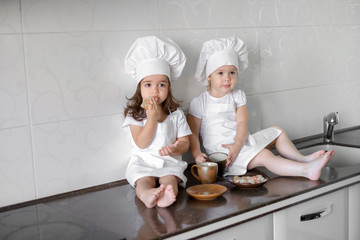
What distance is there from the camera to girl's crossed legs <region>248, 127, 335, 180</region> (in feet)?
5.12

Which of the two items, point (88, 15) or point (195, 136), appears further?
point (195, 136)

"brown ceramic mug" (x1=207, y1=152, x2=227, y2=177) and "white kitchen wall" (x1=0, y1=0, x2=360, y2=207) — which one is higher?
"white kitchen wall" (x1=0, y1=0, x2=360, y2=207)

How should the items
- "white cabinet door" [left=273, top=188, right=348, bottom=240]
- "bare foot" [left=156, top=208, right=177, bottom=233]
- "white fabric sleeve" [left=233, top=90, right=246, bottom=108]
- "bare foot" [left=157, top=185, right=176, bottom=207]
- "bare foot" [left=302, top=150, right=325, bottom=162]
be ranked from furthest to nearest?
"white fabric sleeve" [left=233, top=90, right=246, bottom=108] → "bare foot" [left=302, top=150, right=325, bottom=162] → "white cabinet door" [left=273, top=188, right=348, bottom=240] → "bare foot" [left=157, top=185, right=176, bottom=207] → "bare foot" [left=156, top=208, right=177, bottom=233]

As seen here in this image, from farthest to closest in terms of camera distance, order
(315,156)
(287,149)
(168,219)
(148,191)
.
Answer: (287,149), (315,156), (148,191), (168,219)

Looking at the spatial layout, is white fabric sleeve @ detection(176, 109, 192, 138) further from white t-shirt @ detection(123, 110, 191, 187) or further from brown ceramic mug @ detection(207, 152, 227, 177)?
brown ceramic mug @ detection(207, 152, 227, 177)

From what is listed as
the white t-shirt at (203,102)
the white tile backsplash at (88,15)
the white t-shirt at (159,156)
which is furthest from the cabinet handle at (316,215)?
the white tile backsplash at (88,15)

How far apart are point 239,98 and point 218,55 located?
21 cm

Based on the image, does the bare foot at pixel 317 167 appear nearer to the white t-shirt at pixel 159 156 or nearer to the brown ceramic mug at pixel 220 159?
the brown ceramic mug at pixel 220 159

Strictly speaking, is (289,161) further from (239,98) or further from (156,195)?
(156,195)

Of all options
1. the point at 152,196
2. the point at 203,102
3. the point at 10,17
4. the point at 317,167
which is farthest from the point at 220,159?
the point at 10,17

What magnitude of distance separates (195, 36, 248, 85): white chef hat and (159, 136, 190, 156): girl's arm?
0.26 metres

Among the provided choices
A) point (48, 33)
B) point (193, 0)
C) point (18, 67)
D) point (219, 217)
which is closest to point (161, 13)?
point (193, 0)

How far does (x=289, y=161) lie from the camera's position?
1.64 metres

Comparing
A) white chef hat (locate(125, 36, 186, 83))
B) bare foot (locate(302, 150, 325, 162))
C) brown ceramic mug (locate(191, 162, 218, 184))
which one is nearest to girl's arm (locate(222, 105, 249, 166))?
brown ceramic mug (locate(191, 162, 218, 184))
